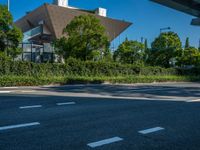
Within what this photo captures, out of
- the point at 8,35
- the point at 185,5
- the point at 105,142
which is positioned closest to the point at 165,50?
the point at 8,35

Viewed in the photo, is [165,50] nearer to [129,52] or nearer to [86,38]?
[129,52]

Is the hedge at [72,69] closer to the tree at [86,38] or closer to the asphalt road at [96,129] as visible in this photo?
the tree at [86,38]

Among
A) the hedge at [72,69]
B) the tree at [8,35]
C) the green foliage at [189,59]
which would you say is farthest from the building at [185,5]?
the green foliage at [189,59]

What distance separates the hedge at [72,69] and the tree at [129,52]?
5079 mm

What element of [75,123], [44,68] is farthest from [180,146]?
[44,68]

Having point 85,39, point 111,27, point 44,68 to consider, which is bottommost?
point 44,68

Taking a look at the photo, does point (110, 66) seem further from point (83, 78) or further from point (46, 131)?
point (46, 131)

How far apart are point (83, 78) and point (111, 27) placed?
36.3 metres

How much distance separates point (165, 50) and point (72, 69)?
963 inches

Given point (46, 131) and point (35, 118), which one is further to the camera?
point (35, 118)

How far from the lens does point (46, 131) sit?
16.6 ft

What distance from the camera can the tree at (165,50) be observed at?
4125 cm

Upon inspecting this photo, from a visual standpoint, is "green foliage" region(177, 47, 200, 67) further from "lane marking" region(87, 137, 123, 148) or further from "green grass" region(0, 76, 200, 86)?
"lane marking" region(87, 137, 123, 148)

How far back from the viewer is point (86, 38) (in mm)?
24719
